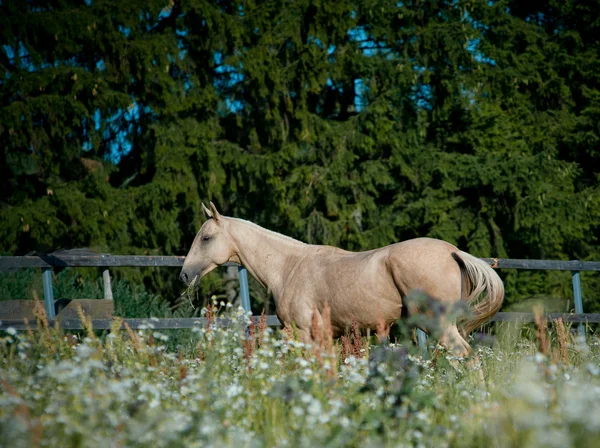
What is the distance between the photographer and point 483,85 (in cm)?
1565

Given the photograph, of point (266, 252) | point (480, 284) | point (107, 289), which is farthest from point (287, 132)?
point (480, 284)

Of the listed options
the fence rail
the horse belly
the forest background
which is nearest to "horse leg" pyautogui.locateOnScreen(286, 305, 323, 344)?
the horse belly

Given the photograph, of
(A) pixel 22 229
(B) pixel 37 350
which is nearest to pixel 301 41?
(A) pixel 22 229

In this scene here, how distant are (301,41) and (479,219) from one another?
17.7 feet

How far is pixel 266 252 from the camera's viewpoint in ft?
23.7

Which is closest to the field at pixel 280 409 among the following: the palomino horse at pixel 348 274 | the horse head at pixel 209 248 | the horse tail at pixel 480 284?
the horse tail at pixel 480 284

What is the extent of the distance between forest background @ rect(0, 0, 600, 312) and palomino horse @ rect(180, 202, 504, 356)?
624 cm

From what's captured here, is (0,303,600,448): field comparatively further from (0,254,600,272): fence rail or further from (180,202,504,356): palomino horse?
(0,254,600,272): fence rail

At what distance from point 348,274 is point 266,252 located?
1.16 m

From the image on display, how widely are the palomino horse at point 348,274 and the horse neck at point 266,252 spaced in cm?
1

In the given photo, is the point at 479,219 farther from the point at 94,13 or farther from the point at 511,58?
the point at 94,13

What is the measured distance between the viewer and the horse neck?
711 cm

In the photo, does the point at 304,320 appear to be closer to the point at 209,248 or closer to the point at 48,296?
the point at 209,248

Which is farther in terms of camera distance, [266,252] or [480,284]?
[266,252]
